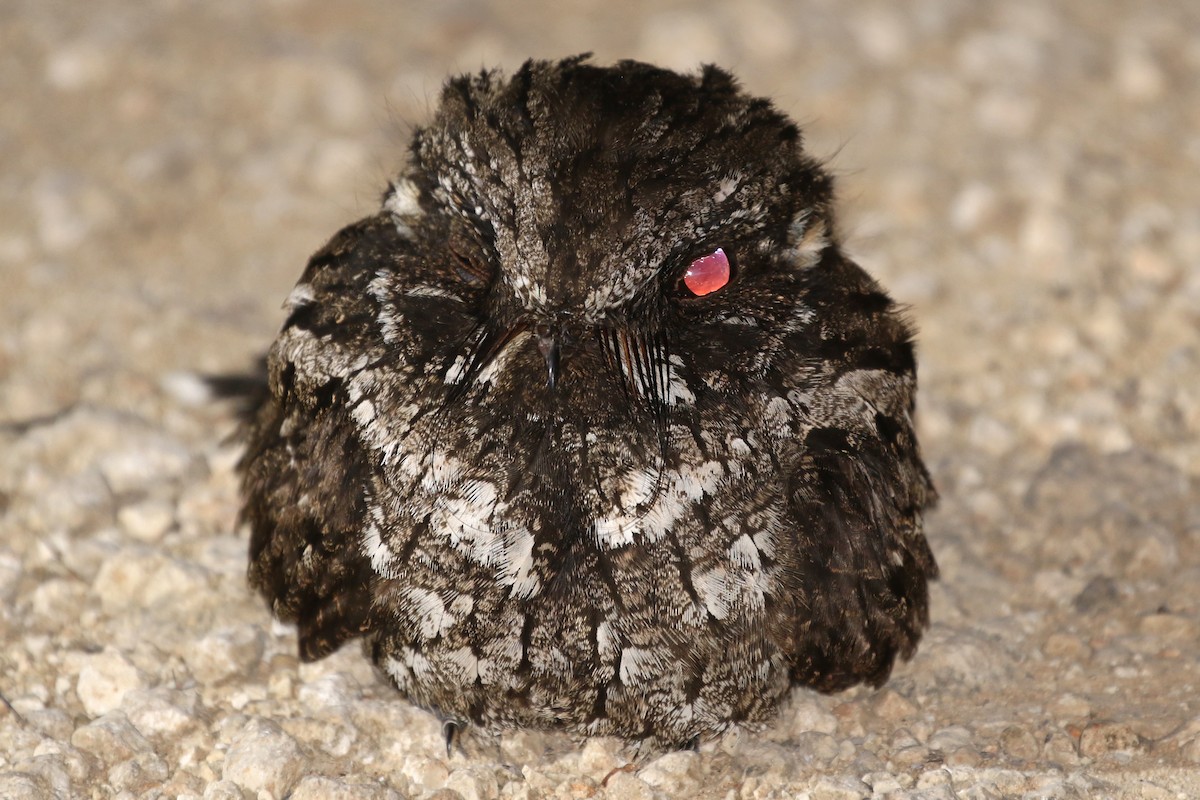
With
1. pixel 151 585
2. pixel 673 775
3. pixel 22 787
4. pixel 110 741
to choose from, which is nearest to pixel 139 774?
pixel 110 741

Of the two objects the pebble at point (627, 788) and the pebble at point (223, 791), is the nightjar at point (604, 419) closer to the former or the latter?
the pebble at point (627, 788)

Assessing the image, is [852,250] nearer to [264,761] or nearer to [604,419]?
[604,419]

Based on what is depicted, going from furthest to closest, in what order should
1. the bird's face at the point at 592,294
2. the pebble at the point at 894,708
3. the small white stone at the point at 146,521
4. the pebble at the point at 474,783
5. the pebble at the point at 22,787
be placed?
1. the small white stone at the point at 146,521
2. the pebble at the point at 894,708
3. the pebble at the point at 474,783
4. the pebble at the point at 22,787
5. the bird's face at the point at 592,294

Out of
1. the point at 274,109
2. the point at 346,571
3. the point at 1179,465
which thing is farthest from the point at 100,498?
the point at 1179,465

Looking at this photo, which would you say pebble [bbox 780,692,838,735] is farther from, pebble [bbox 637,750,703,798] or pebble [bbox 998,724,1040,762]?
Result: pebble [bbox 998,724,1040,762]

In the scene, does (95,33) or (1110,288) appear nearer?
(1110,288)

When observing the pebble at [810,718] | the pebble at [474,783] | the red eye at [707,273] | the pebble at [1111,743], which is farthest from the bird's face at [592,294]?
the pebble at [1111,743]

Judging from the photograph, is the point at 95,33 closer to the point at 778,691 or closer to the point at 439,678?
the point at 439,678
